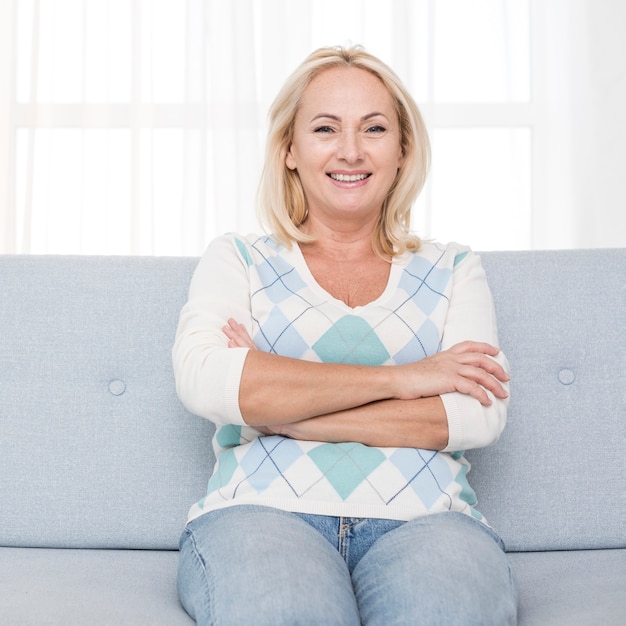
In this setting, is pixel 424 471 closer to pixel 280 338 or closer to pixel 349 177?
pixel 280 338

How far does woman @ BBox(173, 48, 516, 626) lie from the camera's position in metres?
1.21

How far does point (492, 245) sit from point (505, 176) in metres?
0.28

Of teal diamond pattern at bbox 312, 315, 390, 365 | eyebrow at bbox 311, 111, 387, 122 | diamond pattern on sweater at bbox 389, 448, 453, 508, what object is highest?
eyebrow at bbox 311, 111, 387, 122

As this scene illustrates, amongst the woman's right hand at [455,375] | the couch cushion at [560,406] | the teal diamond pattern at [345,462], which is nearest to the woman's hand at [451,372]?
the woman's right hand at [455,375]

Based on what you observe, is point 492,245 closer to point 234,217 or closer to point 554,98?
point 554,98

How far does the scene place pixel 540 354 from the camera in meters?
1.77

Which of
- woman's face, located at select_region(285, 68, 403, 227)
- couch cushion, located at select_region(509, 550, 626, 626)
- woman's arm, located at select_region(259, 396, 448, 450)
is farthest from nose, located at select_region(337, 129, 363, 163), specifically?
couch cushion, located at select_region(509, 550, 626, 626)

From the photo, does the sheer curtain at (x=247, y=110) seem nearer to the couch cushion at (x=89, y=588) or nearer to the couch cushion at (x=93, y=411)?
the couch cushion at (x=93, y=411)

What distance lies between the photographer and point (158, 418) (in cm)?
Result: 172

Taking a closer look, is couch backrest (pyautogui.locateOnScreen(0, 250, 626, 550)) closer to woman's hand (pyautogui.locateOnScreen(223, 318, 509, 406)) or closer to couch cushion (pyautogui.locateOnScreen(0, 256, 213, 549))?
couch cushion (pyautogui.locateOnScreen(0, 256, 213, 549))

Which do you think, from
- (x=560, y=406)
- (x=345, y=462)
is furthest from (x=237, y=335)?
(x=560, y=406)

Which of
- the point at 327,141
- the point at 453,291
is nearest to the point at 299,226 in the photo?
the point at 327,141

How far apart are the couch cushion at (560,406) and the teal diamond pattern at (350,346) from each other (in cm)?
32

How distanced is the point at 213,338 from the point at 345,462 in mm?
301
